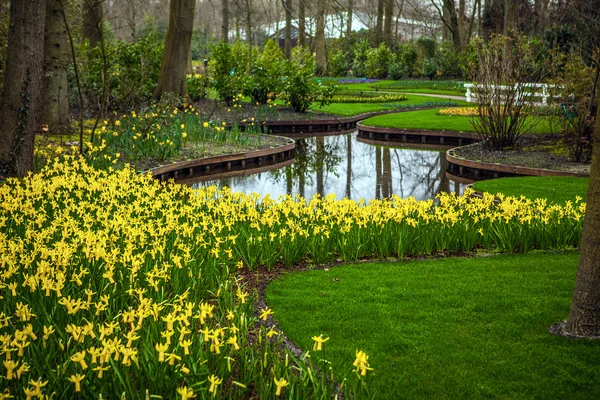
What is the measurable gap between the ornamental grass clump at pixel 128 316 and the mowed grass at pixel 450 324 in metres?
0.41

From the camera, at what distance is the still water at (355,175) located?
42.4 feet

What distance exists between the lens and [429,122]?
72.0 feet

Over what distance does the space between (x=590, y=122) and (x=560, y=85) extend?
238cm

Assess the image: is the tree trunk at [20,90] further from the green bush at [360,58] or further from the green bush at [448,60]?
the green bush at [360,58]

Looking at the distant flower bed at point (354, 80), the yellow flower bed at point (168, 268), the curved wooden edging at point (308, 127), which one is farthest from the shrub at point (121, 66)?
the distant flower bed at point (354, 80)

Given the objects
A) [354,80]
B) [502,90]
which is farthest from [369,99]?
[502,90]

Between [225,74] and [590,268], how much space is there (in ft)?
72.5

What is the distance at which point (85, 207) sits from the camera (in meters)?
7.43

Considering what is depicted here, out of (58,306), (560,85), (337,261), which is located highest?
(560,85)

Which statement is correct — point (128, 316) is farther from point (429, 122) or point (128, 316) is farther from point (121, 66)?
point (121, 66)

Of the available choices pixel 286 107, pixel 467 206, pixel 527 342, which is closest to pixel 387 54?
pixel 286 107

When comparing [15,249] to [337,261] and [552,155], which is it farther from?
[552,155]

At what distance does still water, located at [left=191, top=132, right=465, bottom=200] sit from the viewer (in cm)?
1294

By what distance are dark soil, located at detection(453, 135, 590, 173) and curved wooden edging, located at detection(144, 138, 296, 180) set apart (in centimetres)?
445
